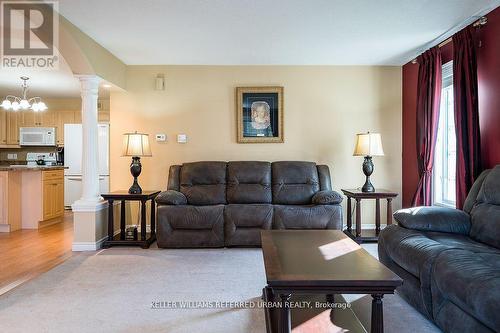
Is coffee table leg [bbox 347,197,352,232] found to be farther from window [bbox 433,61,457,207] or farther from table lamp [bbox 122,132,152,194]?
table lamp [bbox 122,132,152,194]

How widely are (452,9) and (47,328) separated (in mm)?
4149

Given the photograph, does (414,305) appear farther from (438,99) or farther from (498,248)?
(438,99)

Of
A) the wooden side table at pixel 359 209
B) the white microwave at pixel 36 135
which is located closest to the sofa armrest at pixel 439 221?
the wooden side table at pixel 359 209

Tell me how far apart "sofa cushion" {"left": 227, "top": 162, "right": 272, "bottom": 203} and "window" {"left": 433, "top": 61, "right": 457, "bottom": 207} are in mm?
2100

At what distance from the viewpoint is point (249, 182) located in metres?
4.61

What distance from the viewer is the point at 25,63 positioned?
4715 millimetres

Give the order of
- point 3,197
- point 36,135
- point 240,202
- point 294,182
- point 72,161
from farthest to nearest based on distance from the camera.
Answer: point 36,135
point 72,161
point 3,197
point 294,182
point 240,202

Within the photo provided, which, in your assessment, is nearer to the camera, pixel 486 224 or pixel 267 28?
pixel 486 224

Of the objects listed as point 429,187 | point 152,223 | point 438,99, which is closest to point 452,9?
point 438,99

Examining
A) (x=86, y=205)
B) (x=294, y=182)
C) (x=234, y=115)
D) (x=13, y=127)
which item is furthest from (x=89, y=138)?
(x=13, y=127)

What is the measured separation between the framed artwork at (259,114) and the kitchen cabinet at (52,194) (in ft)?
10.5

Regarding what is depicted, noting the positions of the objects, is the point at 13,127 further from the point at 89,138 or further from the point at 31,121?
the point at 89,138

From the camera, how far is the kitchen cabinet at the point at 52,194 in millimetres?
5412

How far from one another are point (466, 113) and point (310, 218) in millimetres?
1953
